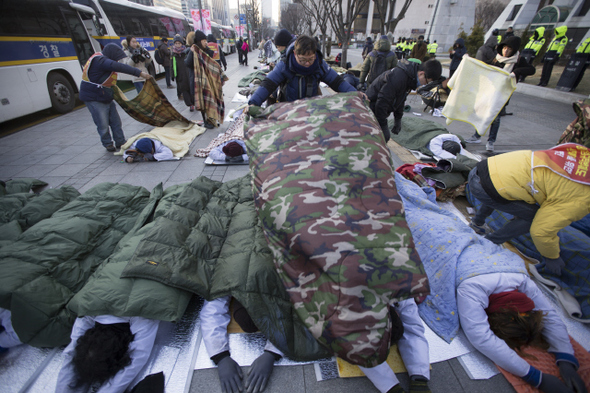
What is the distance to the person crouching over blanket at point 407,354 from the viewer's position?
4.98 ft

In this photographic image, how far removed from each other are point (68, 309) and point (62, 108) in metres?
7.63

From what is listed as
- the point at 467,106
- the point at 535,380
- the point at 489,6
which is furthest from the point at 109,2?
the point at 489,6

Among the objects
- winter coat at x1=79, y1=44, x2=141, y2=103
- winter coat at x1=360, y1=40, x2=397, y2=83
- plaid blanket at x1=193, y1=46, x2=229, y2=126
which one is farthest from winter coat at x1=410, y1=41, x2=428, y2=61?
winter coat at x1=79, y1=44, x2=141, y2=103

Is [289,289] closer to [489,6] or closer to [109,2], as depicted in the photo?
[109,2]

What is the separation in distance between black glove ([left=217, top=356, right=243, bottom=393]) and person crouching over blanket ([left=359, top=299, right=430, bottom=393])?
2.46 feet

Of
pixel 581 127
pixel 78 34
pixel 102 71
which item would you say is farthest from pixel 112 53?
pixel 581 127

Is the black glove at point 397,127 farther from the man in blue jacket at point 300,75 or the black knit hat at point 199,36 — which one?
the black knit hat at point 199,36

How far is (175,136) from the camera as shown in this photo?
196 inches

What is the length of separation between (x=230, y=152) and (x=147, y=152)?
4.60ft

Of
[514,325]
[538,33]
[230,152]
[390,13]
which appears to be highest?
[390,13]

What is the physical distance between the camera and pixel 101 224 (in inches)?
86.6

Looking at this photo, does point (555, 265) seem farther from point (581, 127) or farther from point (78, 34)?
point (78, 34)

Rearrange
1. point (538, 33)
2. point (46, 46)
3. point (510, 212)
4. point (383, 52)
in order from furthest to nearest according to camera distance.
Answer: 1. point (538, 33)
2. point (46, 46)
3. point (383, 52)
4. point (510, 212)

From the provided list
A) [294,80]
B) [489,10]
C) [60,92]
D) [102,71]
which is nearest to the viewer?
[294,80]
